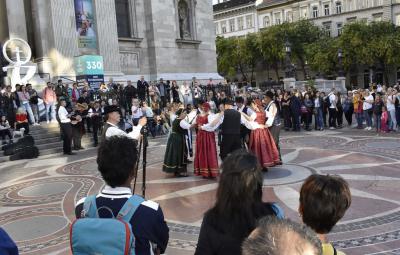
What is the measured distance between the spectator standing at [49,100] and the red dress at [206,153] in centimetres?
911

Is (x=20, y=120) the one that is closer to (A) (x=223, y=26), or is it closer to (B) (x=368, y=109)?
(B) (x=368, y=109)

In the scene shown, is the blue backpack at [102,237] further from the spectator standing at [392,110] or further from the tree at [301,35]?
the tree at [301,35]

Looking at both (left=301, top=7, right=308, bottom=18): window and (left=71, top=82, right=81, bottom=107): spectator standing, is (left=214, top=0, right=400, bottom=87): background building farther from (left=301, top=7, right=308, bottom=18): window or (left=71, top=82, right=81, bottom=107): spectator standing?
(left=71, top=82, right=81, bottom=107): spectator standing

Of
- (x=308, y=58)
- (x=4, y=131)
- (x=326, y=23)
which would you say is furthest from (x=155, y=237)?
(x=326, y=23)

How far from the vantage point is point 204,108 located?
9750 mm

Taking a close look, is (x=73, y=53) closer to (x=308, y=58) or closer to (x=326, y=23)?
(x=308, y=58)

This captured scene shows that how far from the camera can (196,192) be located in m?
8.59

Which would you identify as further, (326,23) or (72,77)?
(326,23)

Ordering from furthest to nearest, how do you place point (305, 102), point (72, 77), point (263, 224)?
point (72, 77), point (305, 102), point (263, 224)

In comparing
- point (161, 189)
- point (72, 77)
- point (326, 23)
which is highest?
point (326, 23)

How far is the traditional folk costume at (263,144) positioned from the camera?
9.72m

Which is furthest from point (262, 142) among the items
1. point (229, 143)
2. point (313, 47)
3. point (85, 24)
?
point (313, 47)

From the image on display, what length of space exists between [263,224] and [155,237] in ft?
4.34

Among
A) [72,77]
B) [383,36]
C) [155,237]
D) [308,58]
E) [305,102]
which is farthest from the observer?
[308,58]
